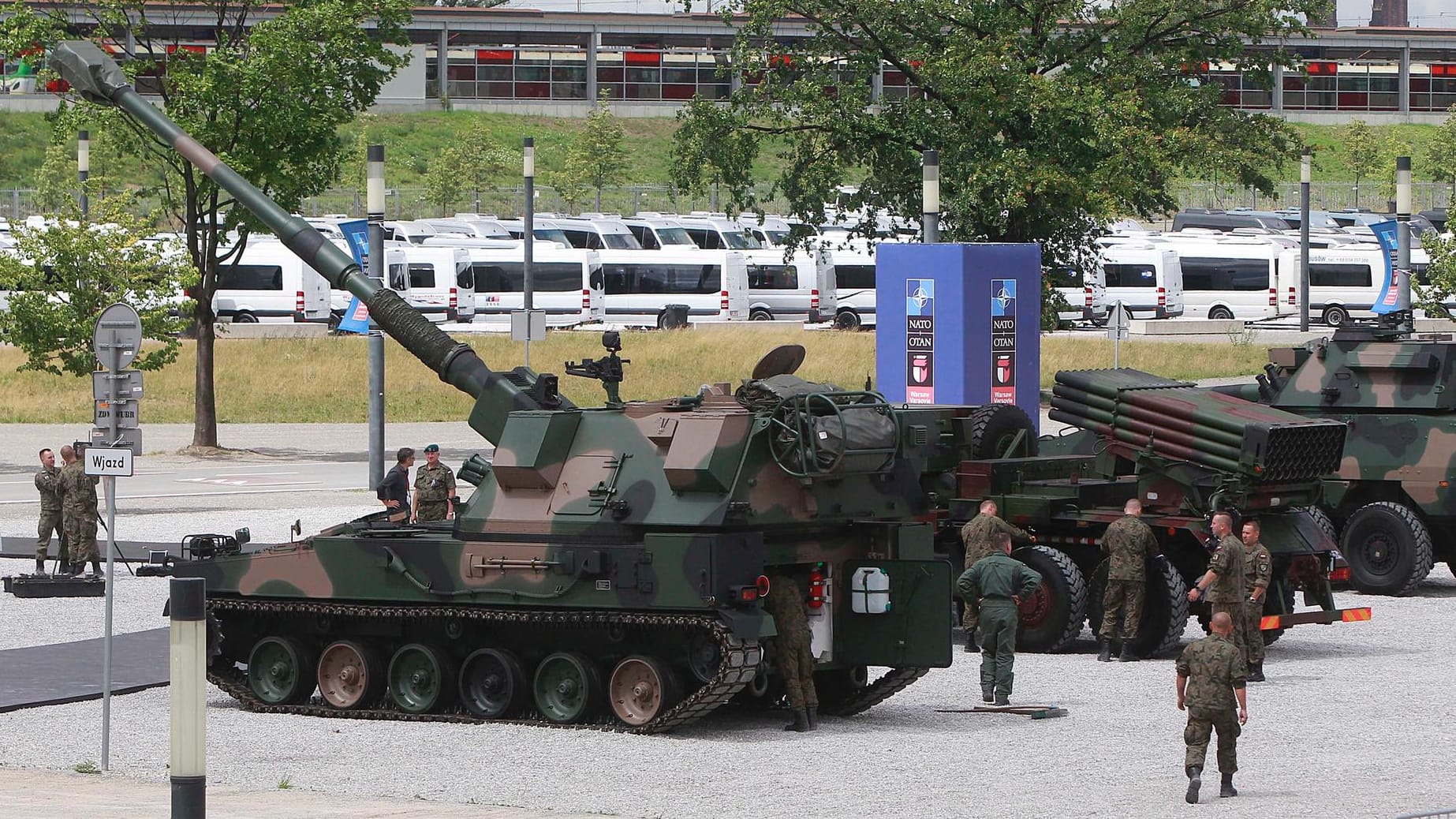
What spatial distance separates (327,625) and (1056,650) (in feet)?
21.0

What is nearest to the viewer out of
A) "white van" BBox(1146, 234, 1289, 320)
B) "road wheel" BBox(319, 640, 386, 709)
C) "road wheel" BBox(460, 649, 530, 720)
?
"road wheel" BBox(460, 649, 530, 720)

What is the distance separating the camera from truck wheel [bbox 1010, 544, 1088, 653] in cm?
1889

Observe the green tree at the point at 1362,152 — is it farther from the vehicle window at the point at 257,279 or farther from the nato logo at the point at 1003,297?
the nato logo at the point at 1003,297

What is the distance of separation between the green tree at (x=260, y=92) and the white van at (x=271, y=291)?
73.2 feet

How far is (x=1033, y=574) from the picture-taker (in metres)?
16.0

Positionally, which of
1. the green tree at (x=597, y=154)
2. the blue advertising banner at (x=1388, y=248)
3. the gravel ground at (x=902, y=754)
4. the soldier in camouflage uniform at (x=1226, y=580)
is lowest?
the gravel ground at (x=902, y=754)

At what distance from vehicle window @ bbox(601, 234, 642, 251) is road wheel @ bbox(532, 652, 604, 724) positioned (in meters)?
47.7

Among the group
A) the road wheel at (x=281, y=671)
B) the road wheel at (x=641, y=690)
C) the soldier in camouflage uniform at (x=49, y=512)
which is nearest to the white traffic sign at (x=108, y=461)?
the road wheel at (x=281, y=671)

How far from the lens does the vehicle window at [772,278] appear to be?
61.1 meters

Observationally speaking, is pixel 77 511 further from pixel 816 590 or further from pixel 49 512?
pixel 816 590

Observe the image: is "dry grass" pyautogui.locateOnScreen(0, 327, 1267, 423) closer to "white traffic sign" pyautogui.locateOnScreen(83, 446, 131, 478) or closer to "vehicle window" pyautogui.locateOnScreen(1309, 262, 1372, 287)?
"vehicle window" pyautogui.locateOnScreen(1309, 262, 1372, 287)

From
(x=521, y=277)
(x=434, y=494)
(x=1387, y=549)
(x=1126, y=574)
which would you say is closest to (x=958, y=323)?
(x=1387, y=549)

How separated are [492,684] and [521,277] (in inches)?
1759

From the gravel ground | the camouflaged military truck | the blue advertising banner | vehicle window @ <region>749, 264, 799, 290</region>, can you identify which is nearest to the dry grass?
vehicle window @ <region>749, 264, 799, 290</region>
